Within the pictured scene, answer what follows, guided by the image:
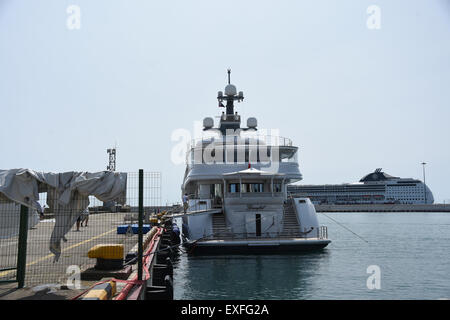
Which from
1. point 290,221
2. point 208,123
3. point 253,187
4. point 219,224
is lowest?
point 219,224

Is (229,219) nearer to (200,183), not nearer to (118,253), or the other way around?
(200,183)

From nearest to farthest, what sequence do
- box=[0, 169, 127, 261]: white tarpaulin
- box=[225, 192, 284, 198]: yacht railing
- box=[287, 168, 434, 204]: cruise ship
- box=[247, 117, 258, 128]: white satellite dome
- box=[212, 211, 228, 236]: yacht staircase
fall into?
box=[0, 169, 127, 261]: white tarpaulin, box=[212, 211, 228, 236]: yacht staircase, box=[225, 192, 284, 198]: yacht railing, box=[247, 117, 258, 128]: white satellite dome, box=[287, 168, 434, 204]: cruise ship

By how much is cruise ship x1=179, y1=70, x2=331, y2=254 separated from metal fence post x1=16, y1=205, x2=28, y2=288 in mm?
9963

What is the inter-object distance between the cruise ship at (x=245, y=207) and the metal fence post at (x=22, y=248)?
996 centimetres

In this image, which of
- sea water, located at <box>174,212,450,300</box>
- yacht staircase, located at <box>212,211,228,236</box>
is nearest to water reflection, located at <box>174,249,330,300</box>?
sea water, located at <box>174,212,450,300</box>

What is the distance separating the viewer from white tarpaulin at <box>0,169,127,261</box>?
720cm

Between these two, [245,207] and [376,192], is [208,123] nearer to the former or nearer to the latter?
[245,207]

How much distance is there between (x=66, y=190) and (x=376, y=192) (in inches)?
5863

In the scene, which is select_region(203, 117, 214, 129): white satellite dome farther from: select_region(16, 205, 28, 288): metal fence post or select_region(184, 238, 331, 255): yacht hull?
select_region(16, 205, 28, 288): metal fence post

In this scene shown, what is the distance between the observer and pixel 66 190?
7.54 meters

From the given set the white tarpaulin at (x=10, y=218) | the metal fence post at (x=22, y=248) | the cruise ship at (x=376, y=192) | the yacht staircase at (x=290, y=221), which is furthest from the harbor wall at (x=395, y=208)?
the metal fence post at (x=22, y=248)

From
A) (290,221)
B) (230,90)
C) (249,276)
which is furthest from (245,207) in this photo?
(230,90)
